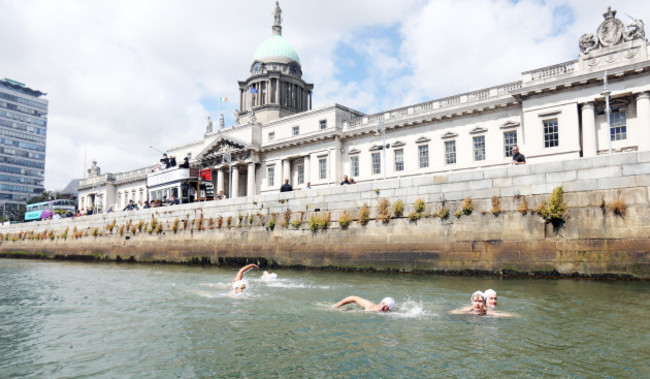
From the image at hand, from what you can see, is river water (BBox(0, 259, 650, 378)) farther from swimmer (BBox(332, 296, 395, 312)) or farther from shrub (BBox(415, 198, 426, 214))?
shrub (BBox(415, 198, 426, 214))

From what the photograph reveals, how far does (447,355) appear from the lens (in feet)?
22.7

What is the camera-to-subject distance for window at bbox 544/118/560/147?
31.8 meters

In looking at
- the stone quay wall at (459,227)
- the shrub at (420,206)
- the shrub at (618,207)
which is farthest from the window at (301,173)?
the shrub at (618,207)

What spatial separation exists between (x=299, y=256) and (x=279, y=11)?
65.8 metres

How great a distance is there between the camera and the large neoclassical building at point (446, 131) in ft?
95.1

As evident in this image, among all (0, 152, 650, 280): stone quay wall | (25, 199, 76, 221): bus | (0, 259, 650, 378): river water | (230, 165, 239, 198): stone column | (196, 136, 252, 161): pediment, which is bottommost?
(0, 259, 650, 378): river water

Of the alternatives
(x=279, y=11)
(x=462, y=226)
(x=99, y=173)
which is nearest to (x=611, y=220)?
(x=462, y=226)

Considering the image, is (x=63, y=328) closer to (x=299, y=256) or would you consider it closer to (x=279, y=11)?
(x=299, y=256)

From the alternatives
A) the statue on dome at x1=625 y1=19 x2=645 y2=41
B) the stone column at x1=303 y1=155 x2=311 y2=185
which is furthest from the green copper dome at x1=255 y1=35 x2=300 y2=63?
the statue on dome at x1=625 y1=19 x2=645 y2=41

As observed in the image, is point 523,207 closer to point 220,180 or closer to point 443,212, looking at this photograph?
point 443,212

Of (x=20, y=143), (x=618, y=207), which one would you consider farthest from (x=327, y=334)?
(x=20, y=143)

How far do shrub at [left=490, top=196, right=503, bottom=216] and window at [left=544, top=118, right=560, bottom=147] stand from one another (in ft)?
61.1

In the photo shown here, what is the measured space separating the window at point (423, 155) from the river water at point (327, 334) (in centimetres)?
2686

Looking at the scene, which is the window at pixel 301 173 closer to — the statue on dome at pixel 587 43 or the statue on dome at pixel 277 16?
the statue on dome at pixel 587 43
